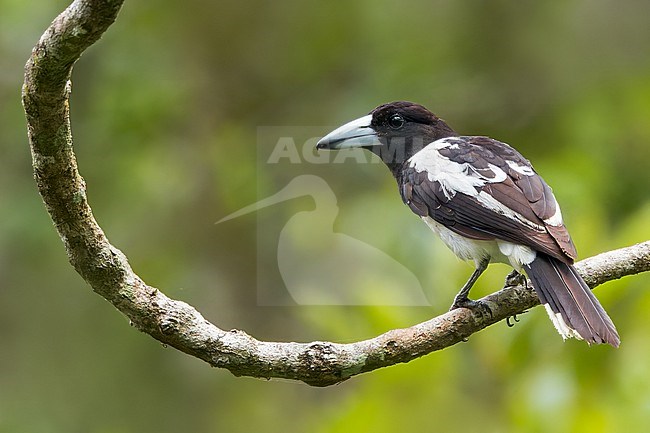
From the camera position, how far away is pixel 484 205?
329 centimetres

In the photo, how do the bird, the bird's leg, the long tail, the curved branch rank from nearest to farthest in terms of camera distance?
the curved branch → the long tail → the bird → the bird's leg

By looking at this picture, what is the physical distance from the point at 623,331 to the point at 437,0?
328 centimetres

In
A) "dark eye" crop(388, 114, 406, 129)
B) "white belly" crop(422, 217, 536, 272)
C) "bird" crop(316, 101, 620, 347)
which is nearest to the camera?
"bird" crop(316, 101, 620, 347)

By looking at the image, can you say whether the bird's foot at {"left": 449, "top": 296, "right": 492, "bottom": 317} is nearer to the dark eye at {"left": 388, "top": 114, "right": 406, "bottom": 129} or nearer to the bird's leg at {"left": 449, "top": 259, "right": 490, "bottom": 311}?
the bird's leg at {"left": 449, "top": 259, "right": 490, "bottom": 311}

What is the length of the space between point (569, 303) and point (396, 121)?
1525mm

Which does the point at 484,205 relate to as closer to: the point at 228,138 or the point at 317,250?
the point at 317,250

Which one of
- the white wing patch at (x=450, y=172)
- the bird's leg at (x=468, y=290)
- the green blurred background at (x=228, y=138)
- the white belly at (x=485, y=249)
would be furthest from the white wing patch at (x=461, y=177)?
the green blurred background at (x=228, y=138)

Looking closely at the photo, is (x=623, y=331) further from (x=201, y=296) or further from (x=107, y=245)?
(x=201, y=296)

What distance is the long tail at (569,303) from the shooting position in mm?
2787

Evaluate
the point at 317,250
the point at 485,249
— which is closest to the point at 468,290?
the point at 485,249

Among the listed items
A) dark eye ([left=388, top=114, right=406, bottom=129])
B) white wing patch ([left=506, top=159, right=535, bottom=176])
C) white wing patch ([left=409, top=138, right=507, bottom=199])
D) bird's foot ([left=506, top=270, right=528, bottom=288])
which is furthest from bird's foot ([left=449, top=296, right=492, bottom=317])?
dark eye ([left=388, top=114, right=406, bottom=129])

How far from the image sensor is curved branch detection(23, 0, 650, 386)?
71.1 inches

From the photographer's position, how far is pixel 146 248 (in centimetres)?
561

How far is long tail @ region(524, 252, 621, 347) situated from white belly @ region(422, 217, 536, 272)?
0.06 meters
